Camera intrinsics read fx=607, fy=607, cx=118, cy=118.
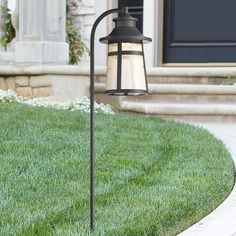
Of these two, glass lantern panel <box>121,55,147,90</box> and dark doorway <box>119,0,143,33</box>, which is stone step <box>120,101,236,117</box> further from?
glass lantern panel <box>121,55,147,90</box>

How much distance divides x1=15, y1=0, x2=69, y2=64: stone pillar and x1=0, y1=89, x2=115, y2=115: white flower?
0.50m

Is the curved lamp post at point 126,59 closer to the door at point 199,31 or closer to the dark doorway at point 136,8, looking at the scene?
the door at point 199,31

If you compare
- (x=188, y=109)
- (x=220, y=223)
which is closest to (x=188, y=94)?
(x=188, y=109)

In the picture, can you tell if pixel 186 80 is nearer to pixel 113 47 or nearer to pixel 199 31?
pixel 199 31

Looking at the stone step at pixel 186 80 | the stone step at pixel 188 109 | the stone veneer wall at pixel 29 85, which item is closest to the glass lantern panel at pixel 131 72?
the stone step at pixel 188 109

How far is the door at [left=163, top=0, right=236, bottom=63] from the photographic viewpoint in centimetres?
829

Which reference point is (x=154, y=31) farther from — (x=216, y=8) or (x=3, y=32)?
(x=3, y=32)

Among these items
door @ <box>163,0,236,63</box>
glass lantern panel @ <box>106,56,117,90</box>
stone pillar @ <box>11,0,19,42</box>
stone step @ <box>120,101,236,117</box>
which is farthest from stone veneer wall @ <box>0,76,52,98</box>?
glass lantern panel @ <box>106,56,117,90</box>

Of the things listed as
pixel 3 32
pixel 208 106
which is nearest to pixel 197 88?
pixel 208 106

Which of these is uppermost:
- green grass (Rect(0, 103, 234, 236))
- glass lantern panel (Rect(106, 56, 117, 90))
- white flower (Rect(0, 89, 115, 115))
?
glass lantern panel (Rect(106, 56, 117, 90))

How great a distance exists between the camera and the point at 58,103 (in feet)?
23.6

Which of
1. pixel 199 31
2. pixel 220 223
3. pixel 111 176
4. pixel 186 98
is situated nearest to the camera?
pixel 220 223

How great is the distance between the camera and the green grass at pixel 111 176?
9.35 ft

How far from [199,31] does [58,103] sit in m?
2.44
